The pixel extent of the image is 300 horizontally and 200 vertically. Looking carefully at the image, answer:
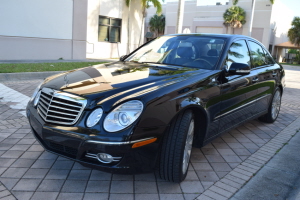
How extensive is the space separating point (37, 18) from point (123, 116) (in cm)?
1292

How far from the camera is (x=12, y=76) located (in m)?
8.41

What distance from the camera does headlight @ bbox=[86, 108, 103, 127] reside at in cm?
250

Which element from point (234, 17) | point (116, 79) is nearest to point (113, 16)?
point (116, 79)

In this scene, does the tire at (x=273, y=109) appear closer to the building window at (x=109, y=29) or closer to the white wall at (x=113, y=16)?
the white wall at (x=113, y=16)

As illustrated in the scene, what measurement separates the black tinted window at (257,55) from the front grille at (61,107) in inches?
117

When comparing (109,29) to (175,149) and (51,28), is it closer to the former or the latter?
(51,28)

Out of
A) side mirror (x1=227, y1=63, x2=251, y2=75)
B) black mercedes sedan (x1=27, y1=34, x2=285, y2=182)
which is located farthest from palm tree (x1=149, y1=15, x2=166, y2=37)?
side mirror (x1=227, y1=63, x2=251, y2=75)

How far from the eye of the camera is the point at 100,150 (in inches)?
96.3

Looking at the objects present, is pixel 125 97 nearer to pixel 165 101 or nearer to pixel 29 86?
pixel 165 101

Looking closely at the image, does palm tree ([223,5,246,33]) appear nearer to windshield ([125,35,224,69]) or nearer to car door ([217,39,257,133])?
car door ([217,39,257,133])

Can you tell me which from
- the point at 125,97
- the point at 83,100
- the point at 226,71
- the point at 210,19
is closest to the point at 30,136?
the point at 83,100

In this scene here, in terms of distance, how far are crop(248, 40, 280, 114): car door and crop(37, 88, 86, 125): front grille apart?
282 cm

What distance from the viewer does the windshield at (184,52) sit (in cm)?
370

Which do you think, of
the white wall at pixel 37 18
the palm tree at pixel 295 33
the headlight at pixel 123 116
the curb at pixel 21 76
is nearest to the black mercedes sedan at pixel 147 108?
the headlight at pixel 123 116
